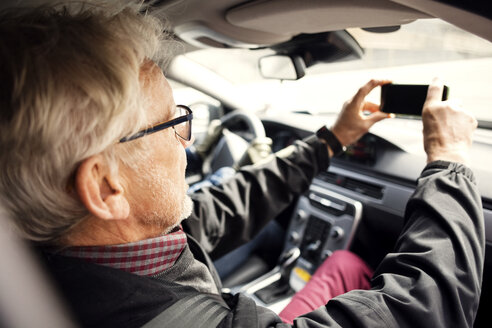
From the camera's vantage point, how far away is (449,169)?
0.96m

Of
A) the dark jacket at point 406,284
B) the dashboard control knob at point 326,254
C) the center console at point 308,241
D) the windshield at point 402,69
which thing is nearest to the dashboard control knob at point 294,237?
the center console at point 308,241

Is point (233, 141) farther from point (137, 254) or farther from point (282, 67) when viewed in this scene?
point (137, 254)

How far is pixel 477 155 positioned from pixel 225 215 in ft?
3.49

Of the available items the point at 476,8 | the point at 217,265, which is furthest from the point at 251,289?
the point at 476,8

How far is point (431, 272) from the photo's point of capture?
31.9 inches

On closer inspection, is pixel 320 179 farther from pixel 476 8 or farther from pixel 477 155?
pixel 476 8

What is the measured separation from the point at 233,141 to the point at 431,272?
65.5 inches

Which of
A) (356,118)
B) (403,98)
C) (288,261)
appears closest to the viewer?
(403,98)

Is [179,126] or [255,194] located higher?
[179,126]

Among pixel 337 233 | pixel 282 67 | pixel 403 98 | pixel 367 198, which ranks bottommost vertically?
pixel 337 233

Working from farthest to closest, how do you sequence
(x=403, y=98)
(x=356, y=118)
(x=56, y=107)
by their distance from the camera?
1. (x=356, y=118)
2. (x=403, y=98)
3. (x=56, y=107)

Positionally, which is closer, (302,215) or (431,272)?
(431,272)

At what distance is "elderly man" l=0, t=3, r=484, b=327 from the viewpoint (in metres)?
0.70

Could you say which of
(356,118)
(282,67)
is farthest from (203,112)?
(356,118)
